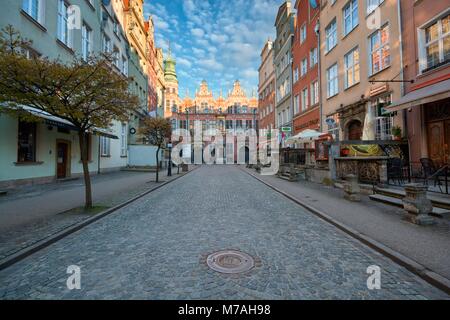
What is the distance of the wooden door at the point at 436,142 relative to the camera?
9784 millimetres

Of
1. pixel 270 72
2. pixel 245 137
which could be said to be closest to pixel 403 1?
pixel 270 72

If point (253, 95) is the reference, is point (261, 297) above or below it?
→ below

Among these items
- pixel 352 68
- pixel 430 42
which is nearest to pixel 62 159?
pixel 352 68

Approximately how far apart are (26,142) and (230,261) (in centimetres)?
1409

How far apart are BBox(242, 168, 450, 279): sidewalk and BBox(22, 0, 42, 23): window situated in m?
16.7

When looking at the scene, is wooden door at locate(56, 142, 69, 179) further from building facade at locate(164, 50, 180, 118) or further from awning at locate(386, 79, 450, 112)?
building facade at locate(164, 50, 180, 118)

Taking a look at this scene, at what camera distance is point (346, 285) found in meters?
3.22

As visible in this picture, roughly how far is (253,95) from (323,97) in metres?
51.5

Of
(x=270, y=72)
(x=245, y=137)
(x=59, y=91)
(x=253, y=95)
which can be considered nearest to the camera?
(x=59, y=91)

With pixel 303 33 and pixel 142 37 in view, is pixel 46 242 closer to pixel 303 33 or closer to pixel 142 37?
pixel 303 33

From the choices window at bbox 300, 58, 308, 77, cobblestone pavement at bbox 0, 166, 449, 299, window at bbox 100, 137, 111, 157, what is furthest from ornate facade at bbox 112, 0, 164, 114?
cobblestone pavement at bbox 0, 166, 449, 299

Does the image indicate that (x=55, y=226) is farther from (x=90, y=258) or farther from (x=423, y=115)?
(x=423, y=115)

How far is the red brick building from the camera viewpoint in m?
22.0

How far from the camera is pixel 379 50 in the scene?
1377 cm
